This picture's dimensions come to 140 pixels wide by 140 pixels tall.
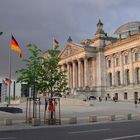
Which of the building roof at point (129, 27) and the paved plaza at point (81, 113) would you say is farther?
the building roof at point (129, 27)

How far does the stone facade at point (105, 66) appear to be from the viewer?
282ft

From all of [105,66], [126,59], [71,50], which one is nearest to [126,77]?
[126,59]

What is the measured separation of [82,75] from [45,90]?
7596 cm

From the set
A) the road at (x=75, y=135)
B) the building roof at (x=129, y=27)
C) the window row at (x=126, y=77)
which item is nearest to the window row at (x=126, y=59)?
the window row at (x=126, y=77)

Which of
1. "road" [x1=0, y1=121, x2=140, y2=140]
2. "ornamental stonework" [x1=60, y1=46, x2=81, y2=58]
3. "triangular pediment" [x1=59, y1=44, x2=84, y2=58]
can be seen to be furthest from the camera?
"ornamental stonework" [x1=60, y1=46, x2=81, y2=58]

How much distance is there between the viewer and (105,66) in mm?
99500

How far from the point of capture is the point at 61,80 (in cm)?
2983

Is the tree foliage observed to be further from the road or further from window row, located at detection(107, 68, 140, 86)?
window row, located at detection(107, 68, 140, 86)

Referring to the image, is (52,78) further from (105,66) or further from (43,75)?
(105,66)

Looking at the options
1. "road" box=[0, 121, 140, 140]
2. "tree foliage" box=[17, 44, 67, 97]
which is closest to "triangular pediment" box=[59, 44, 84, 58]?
"tree foliage" box=[17, 44, 67, 97]

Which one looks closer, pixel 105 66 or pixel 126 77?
pixel 126 77

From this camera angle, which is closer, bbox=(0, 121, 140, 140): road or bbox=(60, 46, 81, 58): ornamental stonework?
bbox=(0, 121, 140, 140): road

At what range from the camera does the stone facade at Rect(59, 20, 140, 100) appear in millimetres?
86000

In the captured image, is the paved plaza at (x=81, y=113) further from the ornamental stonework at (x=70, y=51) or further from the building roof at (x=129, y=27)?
the building roof at (x=129, y=27)
